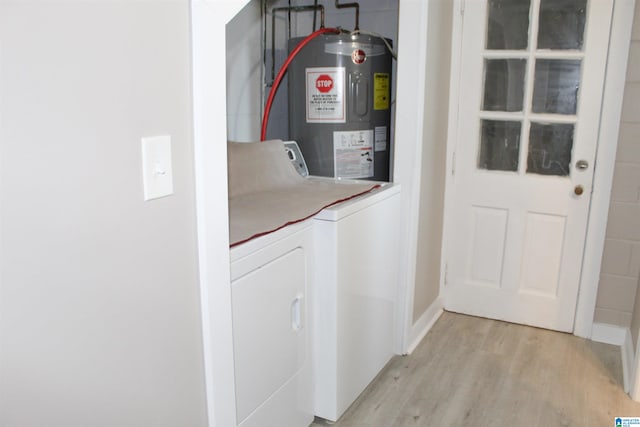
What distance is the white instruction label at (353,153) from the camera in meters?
2.63

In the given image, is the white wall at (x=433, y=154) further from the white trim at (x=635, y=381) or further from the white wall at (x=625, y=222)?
the white trim at (x=635, y=381)

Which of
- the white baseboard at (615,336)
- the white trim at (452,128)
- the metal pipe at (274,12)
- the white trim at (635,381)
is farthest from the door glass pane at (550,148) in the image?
the metal pipe at (274,12)

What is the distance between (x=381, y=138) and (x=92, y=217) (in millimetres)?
2043

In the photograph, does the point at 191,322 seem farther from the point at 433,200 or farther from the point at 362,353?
the point at 433,200

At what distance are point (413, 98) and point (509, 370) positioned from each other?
4.30 feet

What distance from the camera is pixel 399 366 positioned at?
8.11 ft

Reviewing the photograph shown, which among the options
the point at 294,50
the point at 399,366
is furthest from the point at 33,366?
the point at 294,50

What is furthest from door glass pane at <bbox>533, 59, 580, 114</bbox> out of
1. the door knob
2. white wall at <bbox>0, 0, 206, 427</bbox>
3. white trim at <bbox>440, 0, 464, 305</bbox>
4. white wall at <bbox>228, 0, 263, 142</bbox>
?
white wall at <bbox>0, 0, 206, 427</bbox>

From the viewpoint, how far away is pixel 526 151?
2746 mm

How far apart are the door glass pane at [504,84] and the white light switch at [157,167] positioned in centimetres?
215

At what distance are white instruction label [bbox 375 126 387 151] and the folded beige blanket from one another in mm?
516

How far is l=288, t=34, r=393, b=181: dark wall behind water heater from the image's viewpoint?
2.55 metres

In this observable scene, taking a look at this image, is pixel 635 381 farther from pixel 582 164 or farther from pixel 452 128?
pixel 452 128

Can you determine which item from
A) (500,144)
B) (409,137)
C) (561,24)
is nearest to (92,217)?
(409,137)
